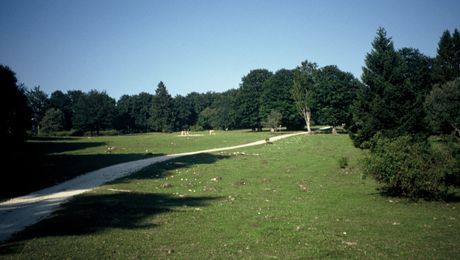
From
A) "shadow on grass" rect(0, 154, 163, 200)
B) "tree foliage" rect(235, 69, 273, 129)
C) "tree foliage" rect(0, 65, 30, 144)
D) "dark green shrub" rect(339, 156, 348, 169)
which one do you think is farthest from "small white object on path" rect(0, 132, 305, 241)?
"tree foliage" rect(235, 69, 273, 129)

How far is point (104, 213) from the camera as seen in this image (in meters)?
14.5

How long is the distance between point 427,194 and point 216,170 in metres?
16.8

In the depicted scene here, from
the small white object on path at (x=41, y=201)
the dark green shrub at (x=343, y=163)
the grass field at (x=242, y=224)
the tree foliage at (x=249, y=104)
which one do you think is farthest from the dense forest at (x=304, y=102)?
the small white object on path at (x=41, y=201)

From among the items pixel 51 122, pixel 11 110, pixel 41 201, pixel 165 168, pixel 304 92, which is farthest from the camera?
pixel 51 122

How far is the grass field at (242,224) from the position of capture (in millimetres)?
10086

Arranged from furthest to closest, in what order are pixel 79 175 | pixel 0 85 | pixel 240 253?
1. pixel 0 85
2. pixel 79 175
3. pixel 240 253

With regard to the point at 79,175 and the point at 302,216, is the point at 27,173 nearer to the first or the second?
the point at 79,175

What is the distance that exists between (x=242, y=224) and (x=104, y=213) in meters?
6.36

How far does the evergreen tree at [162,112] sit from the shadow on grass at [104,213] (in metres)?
118

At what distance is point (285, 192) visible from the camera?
65.3 feet

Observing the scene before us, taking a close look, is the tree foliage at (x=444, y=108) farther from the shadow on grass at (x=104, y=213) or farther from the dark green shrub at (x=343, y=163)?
the shadow on grass at (x=104, y=213)

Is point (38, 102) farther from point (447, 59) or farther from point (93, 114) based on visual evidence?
point (447, 59)

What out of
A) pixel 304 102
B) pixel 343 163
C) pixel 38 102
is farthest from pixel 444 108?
pixel 38 102

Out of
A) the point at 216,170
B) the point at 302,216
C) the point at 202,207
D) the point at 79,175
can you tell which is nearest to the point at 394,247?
the point at 302,216
